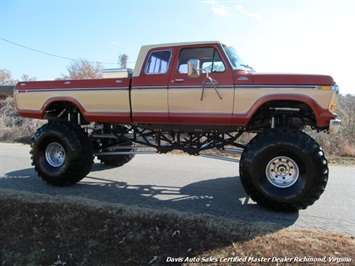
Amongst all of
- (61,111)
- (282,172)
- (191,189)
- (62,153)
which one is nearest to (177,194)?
(191,189)

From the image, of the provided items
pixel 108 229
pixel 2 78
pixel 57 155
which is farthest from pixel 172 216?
pixel 2 78

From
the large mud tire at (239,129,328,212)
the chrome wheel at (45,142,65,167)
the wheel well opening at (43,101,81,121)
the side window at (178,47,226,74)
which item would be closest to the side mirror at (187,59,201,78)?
the side window at (178,47,226,74)

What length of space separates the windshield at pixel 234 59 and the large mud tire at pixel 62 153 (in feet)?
10.5

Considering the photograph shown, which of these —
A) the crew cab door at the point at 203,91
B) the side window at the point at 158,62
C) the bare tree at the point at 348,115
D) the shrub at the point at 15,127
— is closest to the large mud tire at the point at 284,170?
the crew cab door at the point at 203,91

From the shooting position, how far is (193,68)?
511 centimetres

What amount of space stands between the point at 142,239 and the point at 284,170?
2.49 m

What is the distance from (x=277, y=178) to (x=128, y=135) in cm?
338

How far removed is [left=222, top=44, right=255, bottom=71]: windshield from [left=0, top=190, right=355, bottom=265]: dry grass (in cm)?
263

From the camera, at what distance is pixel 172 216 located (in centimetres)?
435

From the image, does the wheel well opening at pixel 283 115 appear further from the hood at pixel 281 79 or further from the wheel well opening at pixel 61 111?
the wheel well opening at pixel 61 111

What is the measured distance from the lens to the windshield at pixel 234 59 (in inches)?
211

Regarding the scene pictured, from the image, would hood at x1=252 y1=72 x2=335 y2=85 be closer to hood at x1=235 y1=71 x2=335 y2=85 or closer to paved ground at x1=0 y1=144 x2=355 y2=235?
hood at x1=235 y1=71 x2=335 y2=85

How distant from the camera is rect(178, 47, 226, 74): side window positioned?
17.7 feet

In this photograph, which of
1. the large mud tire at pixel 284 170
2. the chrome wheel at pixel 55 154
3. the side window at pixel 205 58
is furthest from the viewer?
the chrome wheel at pixel 55 154
